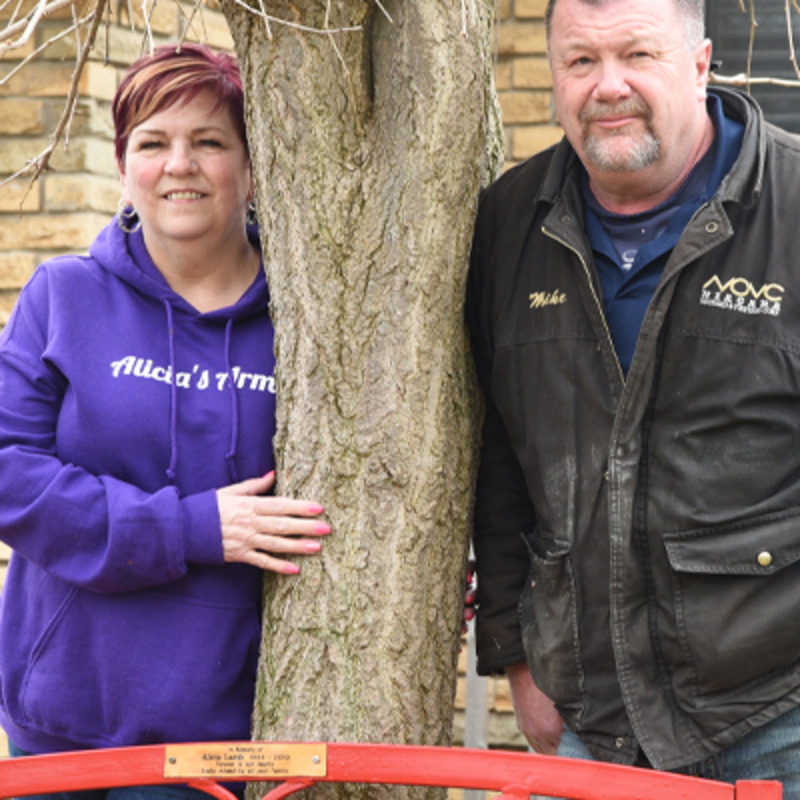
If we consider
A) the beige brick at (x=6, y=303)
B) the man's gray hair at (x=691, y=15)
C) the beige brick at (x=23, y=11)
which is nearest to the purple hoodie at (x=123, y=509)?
the man's gray hair at (x=691, y=15)

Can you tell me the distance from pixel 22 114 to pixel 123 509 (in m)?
2.44

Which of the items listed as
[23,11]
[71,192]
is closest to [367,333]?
[71,192]

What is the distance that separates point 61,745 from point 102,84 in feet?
8.49

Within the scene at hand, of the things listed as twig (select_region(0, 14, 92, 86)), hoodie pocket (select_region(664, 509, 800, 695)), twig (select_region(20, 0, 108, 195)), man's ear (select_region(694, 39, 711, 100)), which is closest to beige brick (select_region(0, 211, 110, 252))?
twig (select_region(20, 0, 108, 195))

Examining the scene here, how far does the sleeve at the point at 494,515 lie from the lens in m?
2.45

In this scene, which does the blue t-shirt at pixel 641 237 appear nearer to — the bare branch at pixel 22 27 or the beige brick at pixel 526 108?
the bare branch at pixel 22 27

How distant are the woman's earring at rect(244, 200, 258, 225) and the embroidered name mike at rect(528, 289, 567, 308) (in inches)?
28.2

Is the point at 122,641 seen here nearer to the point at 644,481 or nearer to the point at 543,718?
the point at 543,718

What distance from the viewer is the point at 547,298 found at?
7.60 ft

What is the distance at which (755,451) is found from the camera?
6.96 feet

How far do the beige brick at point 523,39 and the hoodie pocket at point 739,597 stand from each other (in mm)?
2743

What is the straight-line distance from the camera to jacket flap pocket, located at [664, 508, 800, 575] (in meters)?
2.08

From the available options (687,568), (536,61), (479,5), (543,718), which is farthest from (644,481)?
(536,61)

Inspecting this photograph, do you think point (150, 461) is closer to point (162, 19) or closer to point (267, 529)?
point (267, 529)
